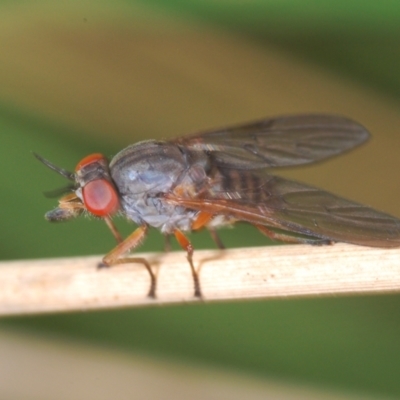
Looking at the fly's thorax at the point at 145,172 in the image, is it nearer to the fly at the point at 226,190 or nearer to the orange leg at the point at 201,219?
the fly at the point at 226,190

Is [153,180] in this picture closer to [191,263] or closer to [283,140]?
[191,263]

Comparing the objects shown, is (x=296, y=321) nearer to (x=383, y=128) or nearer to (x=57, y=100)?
(x=383, y=128)

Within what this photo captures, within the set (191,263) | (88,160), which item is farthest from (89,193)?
(191,263)

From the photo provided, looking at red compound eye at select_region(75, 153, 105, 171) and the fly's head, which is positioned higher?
red compound eye at select_region(75, 153, 105, 171)

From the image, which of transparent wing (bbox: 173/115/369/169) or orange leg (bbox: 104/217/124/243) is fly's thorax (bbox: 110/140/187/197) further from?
transparent wing (bbox: 173/115/369/169)

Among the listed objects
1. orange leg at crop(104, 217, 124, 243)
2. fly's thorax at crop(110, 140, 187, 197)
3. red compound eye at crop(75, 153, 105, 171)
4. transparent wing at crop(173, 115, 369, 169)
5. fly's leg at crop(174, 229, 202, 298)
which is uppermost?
transparent wing at crop(173, 115, 369, 169)

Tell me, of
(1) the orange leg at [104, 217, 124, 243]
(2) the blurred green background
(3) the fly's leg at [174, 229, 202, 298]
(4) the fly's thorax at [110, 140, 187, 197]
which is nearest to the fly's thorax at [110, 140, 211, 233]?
(4) the fly's thorax at [110, 140, 187, 197]

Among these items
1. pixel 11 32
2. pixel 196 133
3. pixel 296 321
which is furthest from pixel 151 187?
pixel 11 32
